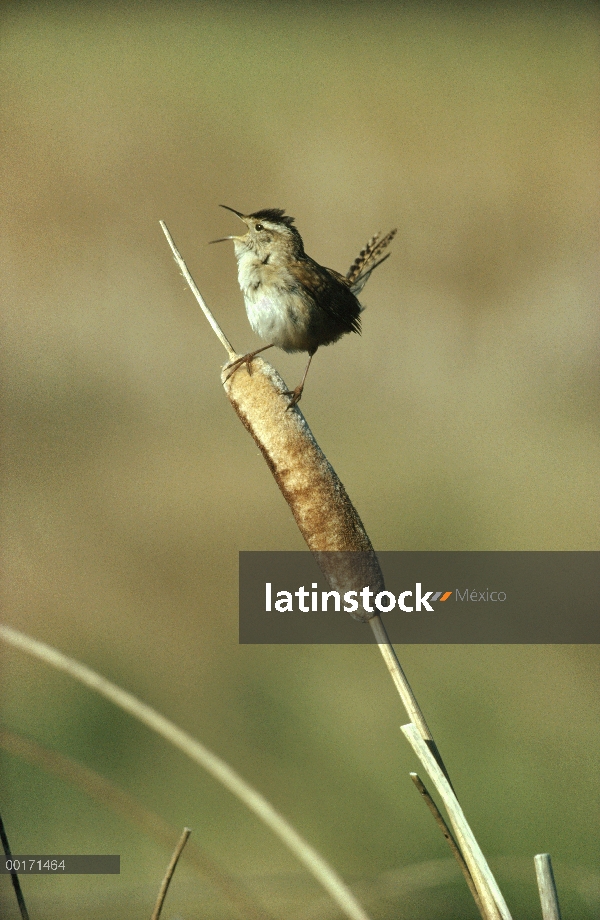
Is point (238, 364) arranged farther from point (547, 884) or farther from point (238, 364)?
point (547, 884)

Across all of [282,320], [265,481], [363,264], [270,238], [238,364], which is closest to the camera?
[238,364]

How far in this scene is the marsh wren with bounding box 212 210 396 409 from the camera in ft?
7.54

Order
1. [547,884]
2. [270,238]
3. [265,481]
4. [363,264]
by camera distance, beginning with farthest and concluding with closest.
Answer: [265,481] → [363,264] → [270,238] → [547,884]

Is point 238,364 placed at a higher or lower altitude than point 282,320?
lower

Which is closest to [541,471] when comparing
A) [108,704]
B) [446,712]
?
[446,712]

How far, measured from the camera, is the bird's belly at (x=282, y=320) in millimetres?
2283


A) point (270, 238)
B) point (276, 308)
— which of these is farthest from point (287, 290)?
point (270, 238)

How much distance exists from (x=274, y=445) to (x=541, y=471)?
4.26 meters

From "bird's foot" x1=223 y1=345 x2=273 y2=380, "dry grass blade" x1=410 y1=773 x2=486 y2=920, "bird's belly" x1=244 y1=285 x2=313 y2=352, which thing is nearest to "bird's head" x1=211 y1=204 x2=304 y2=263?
"bird's belly" x1=244 y1=285 x2=313 y2=352

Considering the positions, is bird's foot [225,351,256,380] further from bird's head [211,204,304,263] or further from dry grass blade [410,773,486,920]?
bird's head [211,204,304,263]

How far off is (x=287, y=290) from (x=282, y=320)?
0.32 feet

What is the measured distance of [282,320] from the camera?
7.48 ft

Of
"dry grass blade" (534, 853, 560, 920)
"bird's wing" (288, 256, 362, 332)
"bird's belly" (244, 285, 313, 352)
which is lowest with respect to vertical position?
"dry grass blade" (534, 853, 560, 920)

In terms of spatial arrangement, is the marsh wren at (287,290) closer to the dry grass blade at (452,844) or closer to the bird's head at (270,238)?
the bird's head at (270,238)
